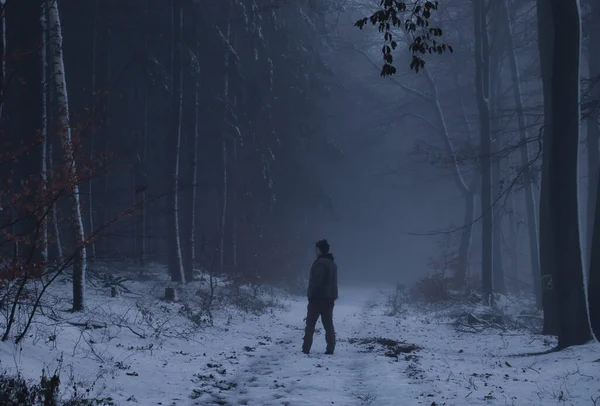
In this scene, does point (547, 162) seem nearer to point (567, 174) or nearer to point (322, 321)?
point (567, 174)

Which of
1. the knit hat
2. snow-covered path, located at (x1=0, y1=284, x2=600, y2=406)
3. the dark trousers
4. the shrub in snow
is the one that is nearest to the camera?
snow-covered path, located at (x1=0, y1=284, x2=600, y2=406)

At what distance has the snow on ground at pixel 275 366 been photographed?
6.41 metres

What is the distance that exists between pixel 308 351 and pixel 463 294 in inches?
561

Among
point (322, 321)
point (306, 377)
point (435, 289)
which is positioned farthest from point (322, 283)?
point (435, 289)

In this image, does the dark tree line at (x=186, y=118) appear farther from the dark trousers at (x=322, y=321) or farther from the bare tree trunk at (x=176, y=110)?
the dark trousers at (x=322, y=321)

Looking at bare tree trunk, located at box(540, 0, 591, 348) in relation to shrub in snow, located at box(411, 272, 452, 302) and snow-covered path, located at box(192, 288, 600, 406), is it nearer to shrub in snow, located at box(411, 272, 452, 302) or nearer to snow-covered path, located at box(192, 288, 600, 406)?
snow-covered path, located at box(192, 288, 600, 406)

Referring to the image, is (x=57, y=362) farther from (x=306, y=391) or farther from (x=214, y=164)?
(x=214, y=164)

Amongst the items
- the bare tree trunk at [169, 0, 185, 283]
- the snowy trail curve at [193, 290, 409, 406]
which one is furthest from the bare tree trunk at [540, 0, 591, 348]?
the bare tree trunk at [169, 0, 185, 283]

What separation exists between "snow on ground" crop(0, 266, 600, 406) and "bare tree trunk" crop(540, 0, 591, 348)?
1.88ft

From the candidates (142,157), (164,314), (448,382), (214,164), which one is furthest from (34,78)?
(214,164)

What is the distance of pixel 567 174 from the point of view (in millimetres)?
9508

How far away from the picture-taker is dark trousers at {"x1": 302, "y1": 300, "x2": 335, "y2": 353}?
10.3m

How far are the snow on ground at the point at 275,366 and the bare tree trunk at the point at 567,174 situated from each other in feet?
1.88

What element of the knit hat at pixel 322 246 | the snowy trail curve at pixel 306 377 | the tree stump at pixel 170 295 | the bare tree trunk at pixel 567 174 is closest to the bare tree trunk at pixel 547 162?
the bare tree trunk at pixel 567 174
